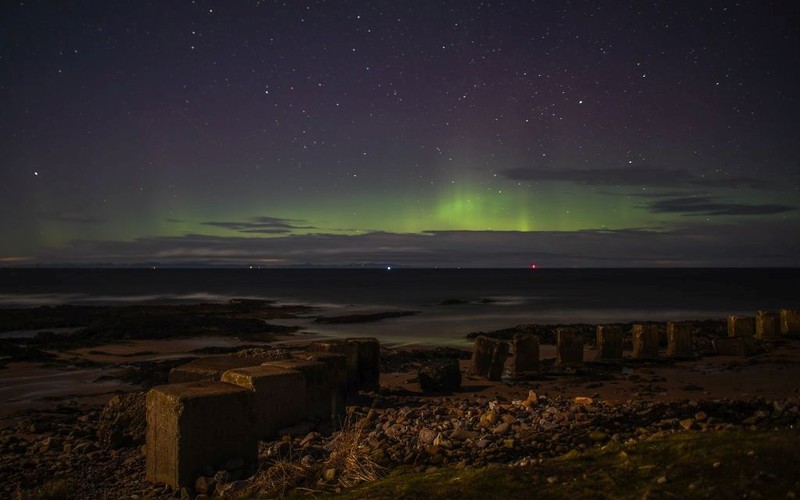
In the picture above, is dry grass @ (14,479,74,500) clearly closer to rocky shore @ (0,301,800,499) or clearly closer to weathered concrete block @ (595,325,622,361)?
rocky shore @ (0,301,800,499)

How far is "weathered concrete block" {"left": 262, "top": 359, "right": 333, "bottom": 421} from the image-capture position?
27.6 feet

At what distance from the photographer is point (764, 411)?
25.9 ft

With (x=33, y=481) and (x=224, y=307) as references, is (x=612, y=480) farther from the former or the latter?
(x=224, y=307)

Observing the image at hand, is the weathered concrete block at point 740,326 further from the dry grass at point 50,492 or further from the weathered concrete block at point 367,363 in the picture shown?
the dry grass at point 50,492

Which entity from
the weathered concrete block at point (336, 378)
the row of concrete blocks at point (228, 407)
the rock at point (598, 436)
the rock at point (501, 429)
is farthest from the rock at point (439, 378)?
the rock at point (598, 436)

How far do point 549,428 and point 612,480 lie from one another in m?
3.27

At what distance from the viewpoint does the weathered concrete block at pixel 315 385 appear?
→ 8.41 metres

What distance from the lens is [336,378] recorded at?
30.4 feet

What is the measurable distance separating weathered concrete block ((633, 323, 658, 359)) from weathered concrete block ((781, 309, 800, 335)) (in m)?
6.44

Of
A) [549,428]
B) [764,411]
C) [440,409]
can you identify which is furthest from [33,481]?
[764,411]

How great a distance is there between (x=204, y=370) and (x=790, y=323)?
19.0 metres

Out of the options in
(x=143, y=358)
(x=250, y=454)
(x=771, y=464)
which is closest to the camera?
(x=771, y=464)

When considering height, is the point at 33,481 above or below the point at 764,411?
below

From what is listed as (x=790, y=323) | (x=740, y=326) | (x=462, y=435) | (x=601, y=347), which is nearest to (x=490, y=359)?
(x=601, y=347)
